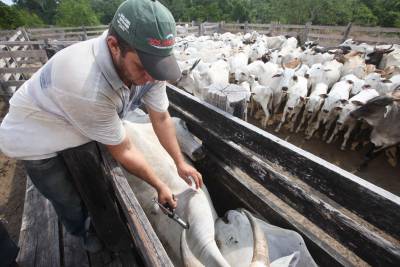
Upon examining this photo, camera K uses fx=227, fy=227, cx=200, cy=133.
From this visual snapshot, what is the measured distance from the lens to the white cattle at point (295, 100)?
5734 mm

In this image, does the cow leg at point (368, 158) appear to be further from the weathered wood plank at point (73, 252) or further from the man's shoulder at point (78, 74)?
the man's shoulder at point (78, 74)

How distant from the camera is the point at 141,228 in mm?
1116

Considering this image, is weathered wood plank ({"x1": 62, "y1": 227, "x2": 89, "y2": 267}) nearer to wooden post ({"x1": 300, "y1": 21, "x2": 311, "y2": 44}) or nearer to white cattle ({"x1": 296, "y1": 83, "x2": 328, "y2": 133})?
white cattle ({"x1": 296, "y1": 83, "x2": 328, "y2": 133})

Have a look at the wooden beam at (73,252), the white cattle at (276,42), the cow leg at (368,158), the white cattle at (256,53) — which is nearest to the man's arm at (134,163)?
the wooden beam at (73,252)

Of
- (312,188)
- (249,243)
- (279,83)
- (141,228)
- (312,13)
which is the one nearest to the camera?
(141,228)

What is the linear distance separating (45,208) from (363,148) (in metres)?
6.44

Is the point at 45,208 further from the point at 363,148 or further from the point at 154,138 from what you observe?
the point at 363,148

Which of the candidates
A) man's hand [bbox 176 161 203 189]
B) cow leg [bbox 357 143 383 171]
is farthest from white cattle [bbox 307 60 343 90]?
man's hand [bbox 176 161 203 189]

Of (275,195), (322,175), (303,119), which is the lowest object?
(303,119)

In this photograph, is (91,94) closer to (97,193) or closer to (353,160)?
(97,193)

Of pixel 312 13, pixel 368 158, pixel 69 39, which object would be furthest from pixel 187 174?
pixel 312 13

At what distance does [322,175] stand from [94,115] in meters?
1.43

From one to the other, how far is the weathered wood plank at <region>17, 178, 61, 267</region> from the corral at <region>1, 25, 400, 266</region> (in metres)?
0.02

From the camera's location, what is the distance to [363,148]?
5.46m
